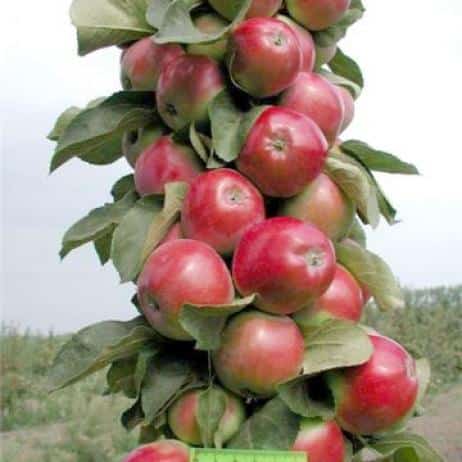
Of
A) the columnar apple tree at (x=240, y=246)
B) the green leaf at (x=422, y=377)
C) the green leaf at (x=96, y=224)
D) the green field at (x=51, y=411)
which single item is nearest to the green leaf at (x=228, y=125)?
the columnar apple tree at (x=240, y=246)

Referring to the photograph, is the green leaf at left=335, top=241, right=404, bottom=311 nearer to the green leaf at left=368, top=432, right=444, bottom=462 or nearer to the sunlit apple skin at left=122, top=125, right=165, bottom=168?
the green leaf at left=368, top=432, right=444, bottom=462

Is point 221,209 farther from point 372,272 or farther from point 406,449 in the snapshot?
point 406,449

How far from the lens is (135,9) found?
127 cm

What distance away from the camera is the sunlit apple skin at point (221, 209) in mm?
1056

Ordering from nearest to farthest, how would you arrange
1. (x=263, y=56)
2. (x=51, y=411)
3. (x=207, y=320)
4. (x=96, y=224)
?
(x=207, y=320), (x=263, y=56), (x=96, y=224), (x=51, y=411)

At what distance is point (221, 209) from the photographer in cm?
105

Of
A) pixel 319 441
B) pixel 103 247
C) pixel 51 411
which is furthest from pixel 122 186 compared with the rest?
pixel 51 411

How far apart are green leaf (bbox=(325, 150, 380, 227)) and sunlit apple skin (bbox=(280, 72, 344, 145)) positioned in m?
0.05

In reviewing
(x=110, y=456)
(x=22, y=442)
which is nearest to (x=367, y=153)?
(x=110, y=456)

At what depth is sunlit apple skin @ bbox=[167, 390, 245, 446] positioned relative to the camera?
3.42 feet

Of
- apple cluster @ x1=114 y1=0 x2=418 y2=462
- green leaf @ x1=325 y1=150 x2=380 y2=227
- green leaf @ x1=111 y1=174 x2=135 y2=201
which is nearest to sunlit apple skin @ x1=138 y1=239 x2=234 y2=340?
apple cluster @ x1=114 y1=0 x2=418 y2=462

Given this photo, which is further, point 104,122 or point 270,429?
point 104,122

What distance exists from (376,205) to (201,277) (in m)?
0.35

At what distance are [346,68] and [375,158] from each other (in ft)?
1.01
